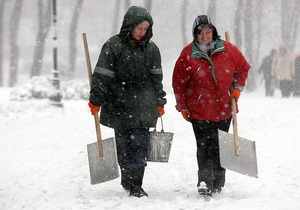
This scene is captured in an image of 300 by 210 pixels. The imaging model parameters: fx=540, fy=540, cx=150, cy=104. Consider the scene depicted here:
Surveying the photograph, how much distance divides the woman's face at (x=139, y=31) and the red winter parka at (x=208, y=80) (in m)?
0.50

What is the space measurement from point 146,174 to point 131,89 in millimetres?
1985

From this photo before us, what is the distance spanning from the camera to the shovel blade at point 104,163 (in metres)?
5.36

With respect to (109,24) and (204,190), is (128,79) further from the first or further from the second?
(109,24)

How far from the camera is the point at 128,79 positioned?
522 centimetres

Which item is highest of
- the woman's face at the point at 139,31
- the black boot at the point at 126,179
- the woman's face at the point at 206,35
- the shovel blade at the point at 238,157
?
the woman's face at the point at 139,31

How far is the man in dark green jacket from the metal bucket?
0.11 meters

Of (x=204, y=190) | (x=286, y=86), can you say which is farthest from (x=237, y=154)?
(x=286, y=86)

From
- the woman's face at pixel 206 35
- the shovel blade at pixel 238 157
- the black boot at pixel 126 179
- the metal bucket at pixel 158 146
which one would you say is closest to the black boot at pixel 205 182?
the shovel blade at pixel 238 157

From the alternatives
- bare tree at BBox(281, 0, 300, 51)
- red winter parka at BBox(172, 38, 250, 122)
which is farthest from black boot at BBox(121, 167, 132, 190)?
bare tree at BBox(281, 0, 300, 51)

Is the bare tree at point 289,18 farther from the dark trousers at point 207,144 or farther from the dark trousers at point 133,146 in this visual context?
the dark trousers at point 133,146

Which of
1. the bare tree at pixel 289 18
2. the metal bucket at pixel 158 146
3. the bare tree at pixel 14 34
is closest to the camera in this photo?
the metal bucket at pixel 158 146

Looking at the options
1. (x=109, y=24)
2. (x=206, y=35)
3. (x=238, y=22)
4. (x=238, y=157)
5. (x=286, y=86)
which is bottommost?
(x=286, y=86)

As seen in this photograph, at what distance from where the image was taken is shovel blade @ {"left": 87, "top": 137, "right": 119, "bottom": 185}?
536 centimetres

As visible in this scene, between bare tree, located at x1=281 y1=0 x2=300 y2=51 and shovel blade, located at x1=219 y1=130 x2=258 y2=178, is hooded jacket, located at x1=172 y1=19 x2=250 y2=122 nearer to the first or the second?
shovel blade, located at x1=219 y1=130 x2=258 y2=178
